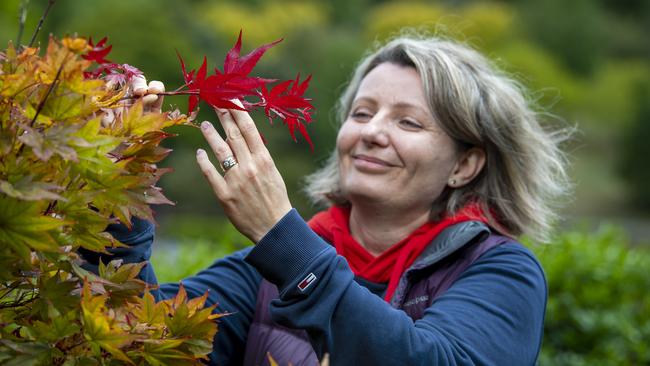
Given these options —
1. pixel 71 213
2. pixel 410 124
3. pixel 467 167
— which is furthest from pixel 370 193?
pixel 71 213

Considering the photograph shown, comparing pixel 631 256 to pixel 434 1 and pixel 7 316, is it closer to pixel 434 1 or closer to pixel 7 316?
pixel 7 316

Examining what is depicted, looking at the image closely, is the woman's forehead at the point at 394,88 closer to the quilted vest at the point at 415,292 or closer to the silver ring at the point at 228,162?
the quilted vest at the point at 415,292

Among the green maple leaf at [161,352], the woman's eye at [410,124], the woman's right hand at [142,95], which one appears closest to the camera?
the green maple leaf at [161,352]

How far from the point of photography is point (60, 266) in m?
1.38

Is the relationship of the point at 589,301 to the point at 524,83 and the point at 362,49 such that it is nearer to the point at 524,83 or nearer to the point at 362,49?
the point at 524,83

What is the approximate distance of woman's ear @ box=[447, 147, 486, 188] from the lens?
2725 millimetres

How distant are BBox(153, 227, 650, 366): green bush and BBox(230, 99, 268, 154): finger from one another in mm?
2406

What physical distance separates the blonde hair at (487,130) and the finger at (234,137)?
2.96 ft

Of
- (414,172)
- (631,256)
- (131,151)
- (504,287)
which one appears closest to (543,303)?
(504,287)

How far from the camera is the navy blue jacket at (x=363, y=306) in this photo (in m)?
1.82

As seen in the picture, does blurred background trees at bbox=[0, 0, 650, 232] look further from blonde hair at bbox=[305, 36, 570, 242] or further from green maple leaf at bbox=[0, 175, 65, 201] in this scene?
green maple leaf at bbox=[0, 175, 65, 201]

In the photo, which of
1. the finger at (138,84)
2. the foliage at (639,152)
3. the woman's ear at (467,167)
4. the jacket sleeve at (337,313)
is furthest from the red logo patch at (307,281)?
the foliage at (639,152)

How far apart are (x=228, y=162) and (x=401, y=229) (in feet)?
2.89

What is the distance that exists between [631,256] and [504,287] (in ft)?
10.2
